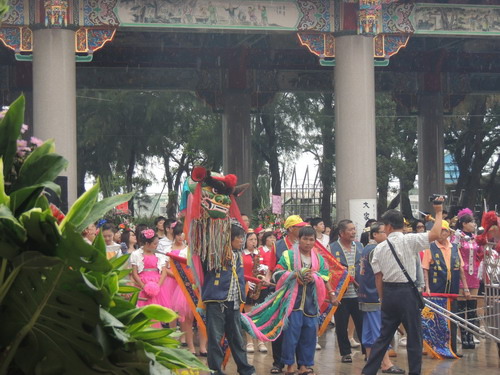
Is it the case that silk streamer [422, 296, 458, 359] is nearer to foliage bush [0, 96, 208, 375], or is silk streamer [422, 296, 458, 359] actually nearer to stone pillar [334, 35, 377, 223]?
stone pillar [334, 35, 377, 223]

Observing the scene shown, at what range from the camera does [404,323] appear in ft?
30.2

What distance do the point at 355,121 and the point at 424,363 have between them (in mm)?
8925

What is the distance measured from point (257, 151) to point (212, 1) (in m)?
17.1

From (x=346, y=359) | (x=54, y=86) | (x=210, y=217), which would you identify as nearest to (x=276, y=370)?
(x=346, y=359)

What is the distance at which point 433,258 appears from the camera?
39.7ft

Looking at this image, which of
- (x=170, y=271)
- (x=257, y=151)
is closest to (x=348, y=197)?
(x=170, y=271)

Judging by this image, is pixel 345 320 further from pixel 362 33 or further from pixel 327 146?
pixel 327 146

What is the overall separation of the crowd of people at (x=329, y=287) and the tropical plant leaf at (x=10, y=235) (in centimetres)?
469

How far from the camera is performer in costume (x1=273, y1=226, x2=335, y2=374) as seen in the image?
10148 mm

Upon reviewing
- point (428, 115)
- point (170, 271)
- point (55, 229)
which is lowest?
point (170, 271)

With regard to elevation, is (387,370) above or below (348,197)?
below

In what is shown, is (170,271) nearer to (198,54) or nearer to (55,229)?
(55,229)

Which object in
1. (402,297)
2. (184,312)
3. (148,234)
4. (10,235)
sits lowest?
(184,312)

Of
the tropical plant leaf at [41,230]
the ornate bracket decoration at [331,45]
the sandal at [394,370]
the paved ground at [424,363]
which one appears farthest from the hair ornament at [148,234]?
the tropical plant leaf at [41,230]
